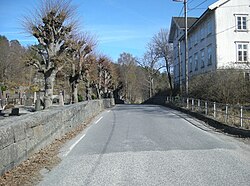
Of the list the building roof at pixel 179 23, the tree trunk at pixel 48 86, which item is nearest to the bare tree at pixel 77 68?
the tree trunk at pixel 48 86

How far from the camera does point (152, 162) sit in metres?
7.91

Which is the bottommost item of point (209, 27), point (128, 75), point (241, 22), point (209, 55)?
point (209, 55)

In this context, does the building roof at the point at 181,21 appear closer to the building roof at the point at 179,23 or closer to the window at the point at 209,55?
the building roof at the point at 179,23

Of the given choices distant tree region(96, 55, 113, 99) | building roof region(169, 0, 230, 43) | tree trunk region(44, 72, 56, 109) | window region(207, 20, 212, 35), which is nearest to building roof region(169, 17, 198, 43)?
building roof region(169, 0, 230, 43)

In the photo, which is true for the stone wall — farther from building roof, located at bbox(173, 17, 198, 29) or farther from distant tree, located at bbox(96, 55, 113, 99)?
building roof, located at bbox(173, 17, 198, 29)

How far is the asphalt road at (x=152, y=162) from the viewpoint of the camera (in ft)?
20.9

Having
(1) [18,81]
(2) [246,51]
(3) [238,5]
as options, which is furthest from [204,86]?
(1) [18,81]

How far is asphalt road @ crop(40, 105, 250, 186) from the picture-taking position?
6376 mm

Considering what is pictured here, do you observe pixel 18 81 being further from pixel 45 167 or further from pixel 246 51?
pixel 45 167

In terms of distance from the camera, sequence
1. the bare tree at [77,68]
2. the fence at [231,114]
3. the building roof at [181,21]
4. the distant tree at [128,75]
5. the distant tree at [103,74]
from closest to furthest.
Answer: the fence at [231,114] → the bare tree at [77,68] → the building roof at [181,21] → the distant tree at [103,74] → the distant tree at [128,75]

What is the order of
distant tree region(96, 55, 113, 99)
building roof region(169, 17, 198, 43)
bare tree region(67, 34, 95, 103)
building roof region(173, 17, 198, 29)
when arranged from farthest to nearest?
distant tree region(96, 55, 113, 99) → building roof region(173, 17, 198, 29) → building roof region(169, 17, 198, 43) → bare tree region(67, 34, 95, 103)

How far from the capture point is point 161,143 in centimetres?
1079

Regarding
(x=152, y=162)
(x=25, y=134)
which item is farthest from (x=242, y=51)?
(x=25, y=134)

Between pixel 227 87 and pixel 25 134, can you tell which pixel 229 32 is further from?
pixel 25 134
